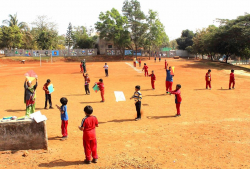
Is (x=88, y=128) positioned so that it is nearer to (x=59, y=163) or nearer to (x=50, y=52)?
(x=59, y=163)

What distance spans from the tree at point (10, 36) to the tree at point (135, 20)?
29498 millimetres

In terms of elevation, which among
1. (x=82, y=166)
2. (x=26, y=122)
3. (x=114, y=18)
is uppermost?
(x=114, y=18)

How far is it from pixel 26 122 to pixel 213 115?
312 inches

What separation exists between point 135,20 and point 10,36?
3296 cm

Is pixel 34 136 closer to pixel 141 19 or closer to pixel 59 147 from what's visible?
pixel 59 147

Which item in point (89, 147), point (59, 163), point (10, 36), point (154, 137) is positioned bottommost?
point (59, 163)

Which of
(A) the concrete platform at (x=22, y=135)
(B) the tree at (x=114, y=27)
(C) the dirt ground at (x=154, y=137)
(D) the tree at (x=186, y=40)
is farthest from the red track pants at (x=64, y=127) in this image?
(D) the tree at (x=186, y=40)

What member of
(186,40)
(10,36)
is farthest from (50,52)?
(186,40)

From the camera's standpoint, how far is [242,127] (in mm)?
8000

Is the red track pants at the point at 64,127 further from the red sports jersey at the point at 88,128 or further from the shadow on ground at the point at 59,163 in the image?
the red sports jersey at the point at 88,128

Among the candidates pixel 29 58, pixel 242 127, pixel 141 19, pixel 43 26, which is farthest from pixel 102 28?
pixel 242 127

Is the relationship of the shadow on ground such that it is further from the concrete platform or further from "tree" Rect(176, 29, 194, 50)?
"tree" Rect(176, 29, 194, 50)

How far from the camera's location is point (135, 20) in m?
59.8

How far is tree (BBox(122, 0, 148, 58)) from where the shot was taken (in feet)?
193
